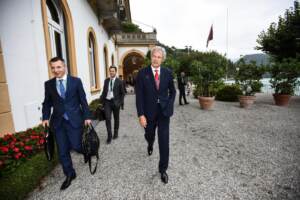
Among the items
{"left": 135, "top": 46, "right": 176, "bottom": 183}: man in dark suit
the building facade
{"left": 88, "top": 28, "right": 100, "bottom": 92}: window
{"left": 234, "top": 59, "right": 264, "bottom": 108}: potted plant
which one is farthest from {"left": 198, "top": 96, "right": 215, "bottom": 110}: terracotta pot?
the building facade

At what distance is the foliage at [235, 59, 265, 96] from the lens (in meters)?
7.49

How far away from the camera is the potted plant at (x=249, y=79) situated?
293 inches

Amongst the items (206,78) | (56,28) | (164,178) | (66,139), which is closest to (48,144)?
(66,139)

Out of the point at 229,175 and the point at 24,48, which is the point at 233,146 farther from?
the point at 24,48

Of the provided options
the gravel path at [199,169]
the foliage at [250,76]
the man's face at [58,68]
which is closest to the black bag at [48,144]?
the gravel path at [199,169]

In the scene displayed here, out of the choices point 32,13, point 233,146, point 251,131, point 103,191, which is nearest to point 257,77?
point 251,131

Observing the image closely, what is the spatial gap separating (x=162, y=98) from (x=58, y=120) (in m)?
1.43

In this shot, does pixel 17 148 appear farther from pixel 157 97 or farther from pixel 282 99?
pixel 282 99

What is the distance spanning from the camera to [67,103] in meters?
2.09

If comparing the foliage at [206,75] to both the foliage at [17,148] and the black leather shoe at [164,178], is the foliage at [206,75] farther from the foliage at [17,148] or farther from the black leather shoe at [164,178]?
the foliage at [17,148]

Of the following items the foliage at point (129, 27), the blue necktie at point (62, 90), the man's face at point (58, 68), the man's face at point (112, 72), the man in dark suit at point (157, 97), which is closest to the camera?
the man's face at point (58, 68)

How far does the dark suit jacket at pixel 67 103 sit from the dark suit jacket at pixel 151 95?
2.59 ft

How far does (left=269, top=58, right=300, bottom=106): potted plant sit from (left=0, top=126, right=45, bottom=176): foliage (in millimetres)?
9652

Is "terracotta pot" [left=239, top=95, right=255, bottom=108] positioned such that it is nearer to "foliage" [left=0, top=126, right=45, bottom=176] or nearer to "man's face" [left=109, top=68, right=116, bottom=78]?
"man's face" [left=109, top=68, right=116, bottom=78]
